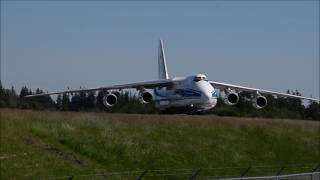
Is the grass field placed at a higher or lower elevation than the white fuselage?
lower

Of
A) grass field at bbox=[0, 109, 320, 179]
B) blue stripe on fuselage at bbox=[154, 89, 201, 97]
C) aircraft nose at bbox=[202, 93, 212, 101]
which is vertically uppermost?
blue stripe on fuselage at bbox=[154, 89, 201, 97]

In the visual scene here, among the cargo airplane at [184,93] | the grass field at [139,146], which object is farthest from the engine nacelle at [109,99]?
the grass field at [139,146]

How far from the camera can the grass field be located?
29969 millimetres

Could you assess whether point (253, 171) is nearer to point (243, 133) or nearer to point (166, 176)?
point (166, 176)

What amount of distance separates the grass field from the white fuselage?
13.4 ft

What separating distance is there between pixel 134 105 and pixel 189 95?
3379 cm

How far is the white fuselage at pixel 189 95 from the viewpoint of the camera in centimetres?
5284

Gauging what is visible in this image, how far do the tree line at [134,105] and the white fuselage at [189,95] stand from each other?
13663 mm

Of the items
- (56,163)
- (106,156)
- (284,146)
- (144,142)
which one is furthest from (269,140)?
(56,163)

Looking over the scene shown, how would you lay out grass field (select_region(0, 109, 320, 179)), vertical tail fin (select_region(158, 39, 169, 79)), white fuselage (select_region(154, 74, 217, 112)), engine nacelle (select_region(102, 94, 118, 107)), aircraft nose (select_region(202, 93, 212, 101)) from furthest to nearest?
vertical tail fin (select_region(158, 39, 169, 79)) → engine nacelle (select_region(102, 94, 118, 107)) → white fuselage (select_region(154, 74, 217, 112)) → aircraft nose (select_region(202, 93, 212, 101)) → grass field (select_region(0, 109, 320, 179))

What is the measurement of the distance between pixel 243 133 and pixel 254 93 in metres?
18.1

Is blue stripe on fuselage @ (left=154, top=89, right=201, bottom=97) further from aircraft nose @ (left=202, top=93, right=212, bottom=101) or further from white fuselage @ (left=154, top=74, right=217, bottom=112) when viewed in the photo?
aircraft nose @ (left=202, top=93, right=212, bottom=101)

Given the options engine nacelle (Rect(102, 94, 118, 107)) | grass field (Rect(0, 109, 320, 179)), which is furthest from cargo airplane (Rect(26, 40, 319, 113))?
grass field (Rect(0, 109, 320, 179))

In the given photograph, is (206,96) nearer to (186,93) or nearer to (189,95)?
(189,95)
